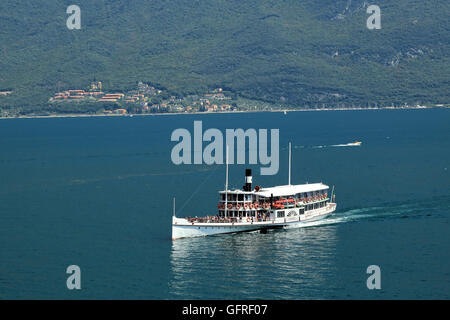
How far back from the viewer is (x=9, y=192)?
525 ft

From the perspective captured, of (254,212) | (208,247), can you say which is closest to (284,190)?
(254,212)

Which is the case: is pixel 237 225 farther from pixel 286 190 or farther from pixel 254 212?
pixel 286 190

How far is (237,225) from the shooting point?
114312 millimetres

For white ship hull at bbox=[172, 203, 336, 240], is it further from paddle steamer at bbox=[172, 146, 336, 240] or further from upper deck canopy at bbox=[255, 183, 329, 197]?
upper deck canopy at bbox=[255, 183, 329, 197]

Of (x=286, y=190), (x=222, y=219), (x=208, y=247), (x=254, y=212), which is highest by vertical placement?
(x=286, y=190)

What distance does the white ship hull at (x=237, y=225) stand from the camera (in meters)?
111

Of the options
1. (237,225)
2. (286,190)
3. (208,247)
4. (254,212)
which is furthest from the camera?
(286,190)

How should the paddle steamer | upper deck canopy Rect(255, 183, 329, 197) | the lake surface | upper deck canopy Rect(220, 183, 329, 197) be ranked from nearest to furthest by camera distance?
the lake surface → the paddle steamer → upper deck canopy Rect(220, 183, 329, 197) → upper deck canopy Rect(255, 183, 329, 197)

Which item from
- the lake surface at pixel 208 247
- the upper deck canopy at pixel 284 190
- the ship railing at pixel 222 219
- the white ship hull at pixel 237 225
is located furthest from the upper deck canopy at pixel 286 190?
the lake surface at pixel 208 247

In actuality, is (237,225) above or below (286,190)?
below

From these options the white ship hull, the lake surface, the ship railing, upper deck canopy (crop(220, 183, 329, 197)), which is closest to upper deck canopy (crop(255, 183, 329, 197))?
upper deck canopy (crop(220, 183, 329, 197))

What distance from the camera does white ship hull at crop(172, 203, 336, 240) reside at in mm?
110812

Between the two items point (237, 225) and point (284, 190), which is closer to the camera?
point (237, 225)
